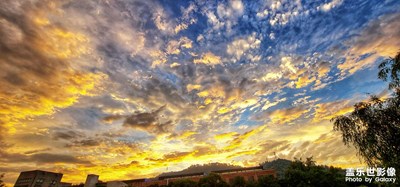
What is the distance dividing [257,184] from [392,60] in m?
34.0

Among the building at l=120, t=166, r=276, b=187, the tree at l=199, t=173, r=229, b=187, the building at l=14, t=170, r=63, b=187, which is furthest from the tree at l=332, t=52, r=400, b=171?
the building at l=14, t=170, r=63, b=187

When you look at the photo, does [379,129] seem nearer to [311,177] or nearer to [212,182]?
[311,177]

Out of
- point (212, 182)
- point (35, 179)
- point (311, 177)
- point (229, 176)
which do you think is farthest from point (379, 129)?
point (35, 179)

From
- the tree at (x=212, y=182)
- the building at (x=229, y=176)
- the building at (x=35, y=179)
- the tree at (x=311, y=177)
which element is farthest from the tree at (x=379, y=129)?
the building at (x=35, y=179)

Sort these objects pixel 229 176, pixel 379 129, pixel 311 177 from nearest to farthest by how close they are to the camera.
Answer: pixel 379 129, pixel 311 177, pixel 229 176

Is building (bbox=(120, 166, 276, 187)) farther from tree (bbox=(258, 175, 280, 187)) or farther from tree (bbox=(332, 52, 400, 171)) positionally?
tree (bbox=(332, 52, 400, 171))

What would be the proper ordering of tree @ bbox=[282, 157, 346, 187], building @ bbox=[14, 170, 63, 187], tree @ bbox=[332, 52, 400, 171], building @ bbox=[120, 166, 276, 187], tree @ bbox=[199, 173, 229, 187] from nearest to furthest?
tree @ bbox=[332, 52, 400, 171] < tree @ bbox=[282, 157, 346, 187] < tree @ bbox=[199, 173, 229, 187] < building @ bbox=[120, 166, 276, 187] < building @ bbox=[14, 170, 63, 187]

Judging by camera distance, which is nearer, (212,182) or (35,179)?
(212,182)

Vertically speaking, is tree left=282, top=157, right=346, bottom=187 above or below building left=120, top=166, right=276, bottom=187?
below

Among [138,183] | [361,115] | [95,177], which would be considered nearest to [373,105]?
[361,115]

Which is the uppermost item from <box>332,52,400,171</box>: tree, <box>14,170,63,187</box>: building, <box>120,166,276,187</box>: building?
<box>14,170,63,187</box>: building

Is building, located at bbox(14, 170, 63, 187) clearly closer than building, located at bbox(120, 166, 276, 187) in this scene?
No

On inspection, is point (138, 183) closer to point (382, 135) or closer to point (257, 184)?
point (257, 184)

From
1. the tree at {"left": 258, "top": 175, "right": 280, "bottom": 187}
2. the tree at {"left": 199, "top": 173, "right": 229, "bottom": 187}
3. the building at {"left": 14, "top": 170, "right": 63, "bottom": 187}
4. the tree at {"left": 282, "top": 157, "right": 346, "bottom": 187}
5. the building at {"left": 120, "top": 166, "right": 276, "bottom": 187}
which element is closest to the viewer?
the tree at {"left": 282, "top": 157, "right": 346, "bottom": 187}
